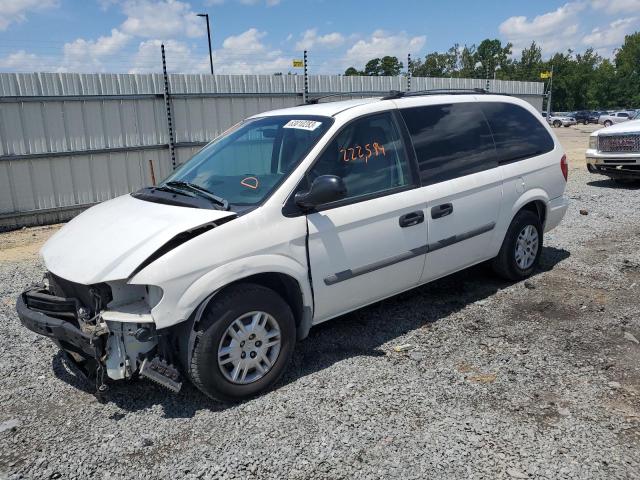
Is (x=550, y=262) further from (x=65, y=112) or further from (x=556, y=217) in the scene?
(x=65, y=112)

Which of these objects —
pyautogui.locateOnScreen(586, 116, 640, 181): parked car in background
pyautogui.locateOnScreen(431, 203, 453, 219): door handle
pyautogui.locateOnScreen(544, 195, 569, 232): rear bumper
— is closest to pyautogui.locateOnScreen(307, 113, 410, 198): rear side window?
pyautogui.locateOnScreen(431, 203, 453, 219): door handle

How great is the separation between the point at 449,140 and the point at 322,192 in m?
1.71

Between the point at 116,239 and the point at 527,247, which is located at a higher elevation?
the point at 116,239

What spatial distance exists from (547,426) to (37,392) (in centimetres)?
341

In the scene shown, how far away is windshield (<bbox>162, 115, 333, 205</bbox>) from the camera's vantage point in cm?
378

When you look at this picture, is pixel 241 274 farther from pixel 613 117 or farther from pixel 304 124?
pixel 613 117

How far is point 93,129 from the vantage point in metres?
9.61

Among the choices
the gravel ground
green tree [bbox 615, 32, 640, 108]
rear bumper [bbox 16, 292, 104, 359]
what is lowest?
the gravel ground

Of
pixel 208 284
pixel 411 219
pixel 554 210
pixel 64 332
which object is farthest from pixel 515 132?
pixel 64 332

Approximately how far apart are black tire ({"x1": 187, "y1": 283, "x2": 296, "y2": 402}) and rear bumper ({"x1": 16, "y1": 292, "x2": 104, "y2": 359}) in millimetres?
583

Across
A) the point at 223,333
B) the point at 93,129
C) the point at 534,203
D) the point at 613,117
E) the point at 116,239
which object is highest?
the point at 93,129

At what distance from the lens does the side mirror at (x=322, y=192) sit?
11.6 feet

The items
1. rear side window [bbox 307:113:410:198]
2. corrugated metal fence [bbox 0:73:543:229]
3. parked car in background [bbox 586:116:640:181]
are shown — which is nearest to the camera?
rear side window [bbox 307:113:410:198]

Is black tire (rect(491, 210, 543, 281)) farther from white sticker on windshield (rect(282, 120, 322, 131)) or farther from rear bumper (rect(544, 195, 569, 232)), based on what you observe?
white sticker on windshield (rect(282, 120, 322, 131))
